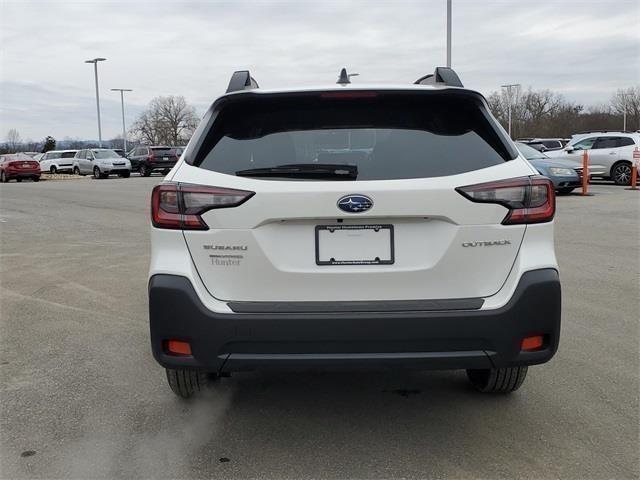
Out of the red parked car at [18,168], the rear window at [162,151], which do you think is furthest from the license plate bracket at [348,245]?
the red parked car at [18,168]

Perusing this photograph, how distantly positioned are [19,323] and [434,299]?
417 cm

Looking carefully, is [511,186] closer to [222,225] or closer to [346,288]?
[346,288]

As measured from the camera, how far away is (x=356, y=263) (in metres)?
2.90

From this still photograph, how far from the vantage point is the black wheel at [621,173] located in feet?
65.5

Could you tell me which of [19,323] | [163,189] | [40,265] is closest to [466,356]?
[163,189]

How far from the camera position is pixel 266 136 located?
3.12 meters

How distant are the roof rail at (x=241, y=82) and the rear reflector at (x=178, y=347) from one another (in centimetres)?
132

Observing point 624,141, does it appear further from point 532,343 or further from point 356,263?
point 356,263

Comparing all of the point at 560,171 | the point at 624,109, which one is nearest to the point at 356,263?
the point at 560,171

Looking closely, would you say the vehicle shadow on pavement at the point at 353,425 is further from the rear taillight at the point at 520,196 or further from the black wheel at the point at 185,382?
the rear taillight at the point at 520,196

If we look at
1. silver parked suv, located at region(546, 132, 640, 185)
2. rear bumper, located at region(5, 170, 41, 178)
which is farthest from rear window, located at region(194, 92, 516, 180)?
rear bumper, located at region(5, 170, 41, 178)

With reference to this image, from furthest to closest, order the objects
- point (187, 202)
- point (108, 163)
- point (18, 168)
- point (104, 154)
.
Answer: point (104, 154) < point (108, 163) < point (18, 168) < point (187, 202)

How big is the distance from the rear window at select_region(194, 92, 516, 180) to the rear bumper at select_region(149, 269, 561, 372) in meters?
0.63

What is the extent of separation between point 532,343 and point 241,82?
2034 millimetres
